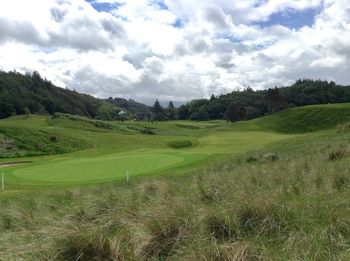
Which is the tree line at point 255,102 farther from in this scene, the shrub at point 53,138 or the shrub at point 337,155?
the shrub at point 337,155

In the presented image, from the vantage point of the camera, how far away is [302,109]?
94.6m

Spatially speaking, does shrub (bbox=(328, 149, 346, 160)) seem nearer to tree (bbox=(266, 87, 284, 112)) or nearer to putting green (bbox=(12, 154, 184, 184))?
putting green (bbox=(12, 154, 184, 184))

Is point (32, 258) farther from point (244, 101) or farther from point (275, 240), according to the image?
point (244, 101)

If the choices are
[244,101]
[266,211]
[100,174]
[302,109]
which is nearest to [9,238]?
[266,211]

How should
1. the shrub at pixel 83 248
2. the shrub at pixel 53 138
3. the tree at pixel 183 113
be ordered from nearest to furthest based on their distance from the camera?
the shrub at pixel 83 248 → the shrub at pixel 53 138 → the tree at pixel 183 113

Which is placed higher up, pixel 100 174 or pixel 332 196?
pixel 332 196

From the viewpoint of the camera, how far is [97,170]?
79.4 ft

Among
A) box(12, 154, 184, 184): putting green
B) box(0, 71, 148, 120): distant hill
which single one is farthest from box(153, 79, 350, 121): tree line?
box(12, 154, 184, 184): putting green

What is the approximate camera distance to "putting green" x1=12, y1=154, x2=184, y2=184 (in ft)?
72.8

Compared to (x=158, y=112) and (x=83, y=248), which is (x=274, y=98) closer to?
(x=158, y=112)

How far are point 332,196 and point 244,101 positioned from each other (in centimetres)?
16138

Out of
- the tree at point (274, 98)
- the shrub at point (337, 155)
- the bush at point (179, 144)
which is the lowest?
the bush at point (179, 144)

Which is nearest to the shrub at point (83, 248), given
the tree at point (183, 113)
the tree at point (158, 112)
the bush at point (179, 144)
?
the bush at point (179, 144)

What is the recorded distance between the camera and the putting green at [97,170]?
72.8ft
